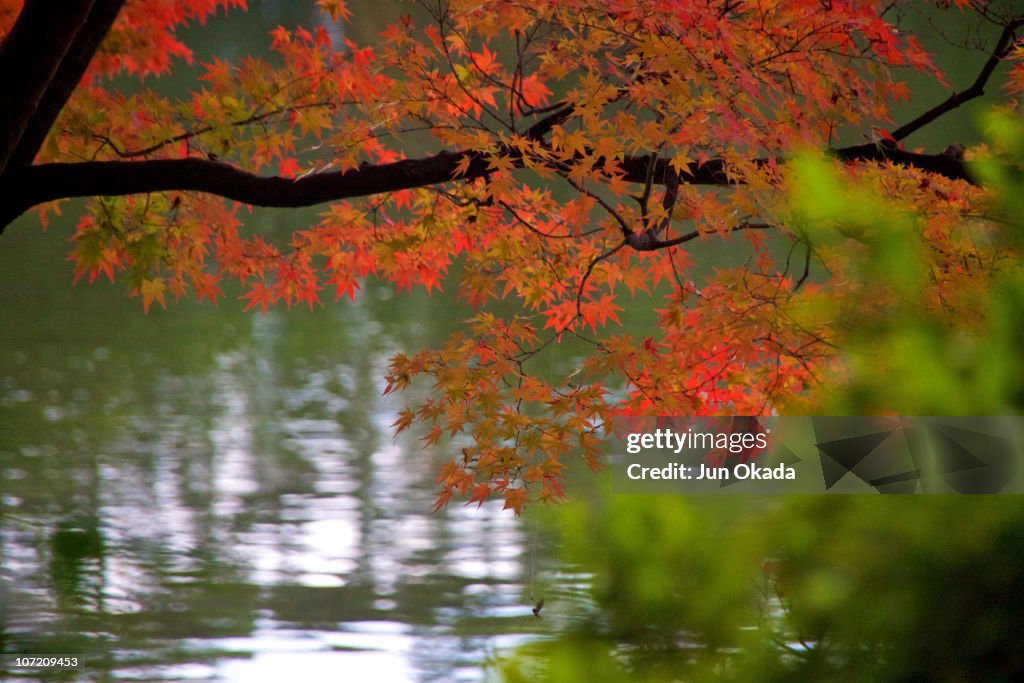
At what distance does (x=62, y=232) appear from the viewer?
11320 millimetres

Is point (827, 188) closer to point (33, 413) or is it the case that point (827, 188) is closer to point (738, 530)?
point (738, 530)

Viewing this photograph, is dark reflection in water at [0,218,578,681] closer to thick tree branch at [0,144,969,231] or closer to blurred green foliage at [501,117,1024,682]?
blurred green foliage at [501,117,1024,682]

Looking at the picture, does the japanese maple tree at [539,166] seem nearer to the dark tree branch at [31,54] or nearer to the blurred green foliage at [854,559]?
the dark tree branch at [31,54]

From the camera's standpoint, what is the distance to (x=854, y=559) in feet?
2.29

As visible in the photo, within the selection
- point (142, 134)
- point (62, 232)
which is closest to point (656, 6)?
point (142, 134)

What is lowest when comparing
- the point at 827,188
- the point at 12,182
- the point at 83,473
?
the point at 83,473

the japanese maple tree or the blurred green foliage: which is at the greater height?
the japanese maple tree

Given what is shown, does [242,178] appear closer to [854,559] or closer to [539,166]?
[539,166]

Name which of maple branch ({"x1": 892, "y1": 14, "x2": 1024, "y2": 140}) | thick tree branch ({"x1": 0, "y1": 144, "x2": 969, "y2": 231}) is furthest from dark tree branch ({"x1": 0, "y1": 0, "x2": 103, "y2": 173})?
maple branch ({"x1": 892, "y1": 14, "x2": 1024, "y2": 140})

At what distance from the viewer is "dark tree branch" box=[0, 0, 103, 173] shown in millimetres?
2547

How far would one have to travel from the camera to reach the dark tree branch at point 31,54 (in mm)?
2547

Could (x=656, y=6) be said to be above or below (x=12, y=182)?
above

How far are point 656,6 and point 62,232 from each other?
10429 millimetres

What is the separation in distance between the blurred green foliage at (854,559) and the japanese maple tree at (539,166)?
895mm
